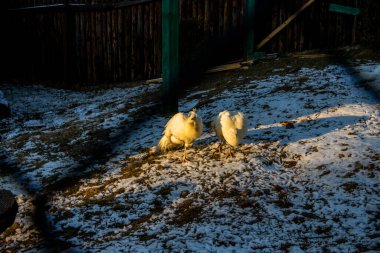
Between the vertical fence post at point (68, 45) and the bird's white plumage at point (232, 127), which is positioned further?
the vertical fence post at point (68, 45)

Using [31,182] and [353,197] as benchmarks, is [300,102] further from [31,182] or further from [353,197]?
[31,182]

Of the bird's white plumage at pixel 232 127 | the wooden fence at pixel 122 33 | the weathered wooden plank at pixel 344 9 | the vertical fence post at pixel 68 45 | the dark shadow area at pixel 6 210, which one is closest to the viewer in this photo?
the dark shadow area at pixel 6 210

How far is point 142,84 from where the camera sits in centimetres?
1166

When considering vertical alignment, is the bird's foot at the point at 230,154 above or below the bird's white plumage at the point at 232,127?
below

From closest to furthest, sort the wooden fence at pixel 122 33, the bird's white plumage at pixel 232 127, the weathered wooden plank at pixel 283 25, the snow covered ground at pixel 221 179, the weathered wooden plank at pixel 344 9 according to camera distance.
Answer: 1. the snow covered ground at pixel 221 179
2. the bird's white plumage at pixel 232 127
3. the weathered wooden plank at pixel 344 9
4. the weathered wooden plank at pixel 283 25
5. the wooden fence at pixel 122 33

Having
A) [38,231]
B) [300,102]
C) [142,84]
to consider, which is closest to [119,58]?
[142,84]

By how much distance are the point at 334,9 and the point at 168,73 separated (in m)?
5.80

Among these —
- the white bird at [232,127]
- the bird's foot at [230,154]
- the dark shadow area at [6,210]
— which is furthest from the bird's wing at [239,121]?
the dark shadow area at [6,210]

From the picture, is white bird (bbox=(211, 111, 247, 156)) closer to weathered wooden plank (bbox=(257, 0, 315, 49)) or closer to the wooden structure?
the wooden structure

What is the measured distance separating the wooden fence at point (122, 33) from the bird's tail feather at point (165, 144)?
15.1 ft

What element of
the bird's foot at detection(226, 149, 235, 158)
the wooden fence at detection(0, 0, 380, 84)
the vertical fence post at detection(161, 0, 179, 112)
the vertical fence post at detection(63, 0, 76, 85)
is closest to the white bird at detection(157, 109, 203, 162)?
the bird's foot at detection(226, 149, 235, 158)

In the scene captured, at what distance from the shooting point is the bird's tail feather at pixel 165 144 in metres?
5.64

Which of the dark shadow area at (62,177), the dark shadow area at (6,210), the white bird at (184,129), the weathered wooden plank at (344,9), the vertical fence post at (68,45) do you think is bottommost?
the dark shadow area at (62,177)

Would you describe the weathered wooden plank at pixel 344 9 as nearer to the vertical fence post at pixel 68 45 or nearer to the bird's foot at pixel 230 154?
the bird's foot at pixel 230 154
